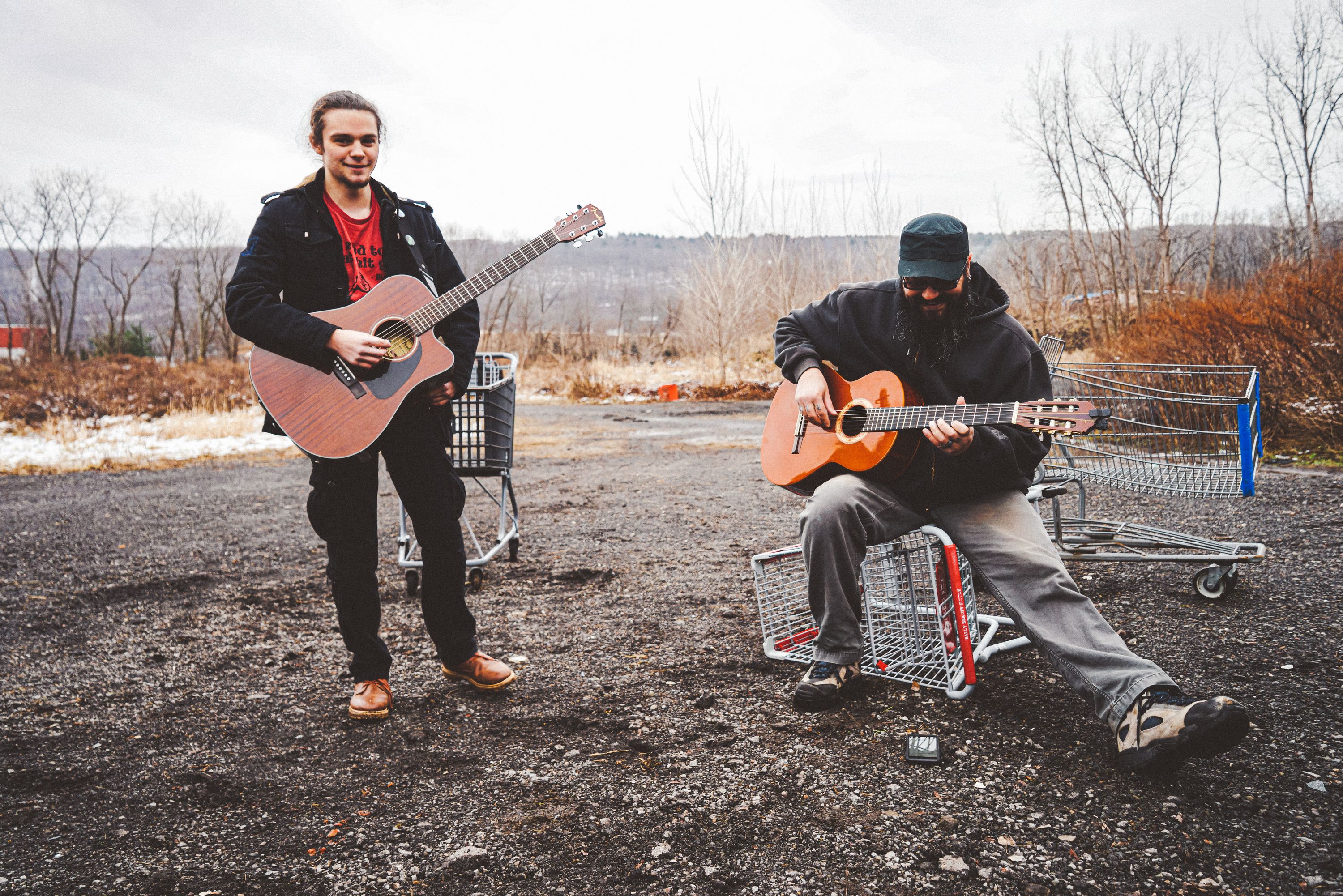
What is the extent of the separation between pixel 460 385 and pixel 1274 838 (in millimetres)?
2757

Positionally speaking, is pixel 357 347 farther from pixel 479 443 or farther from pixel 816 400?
pixel 479 443

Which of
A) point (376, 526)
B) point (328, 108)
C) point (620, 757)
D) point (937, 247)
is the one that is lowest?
point (620, 757)

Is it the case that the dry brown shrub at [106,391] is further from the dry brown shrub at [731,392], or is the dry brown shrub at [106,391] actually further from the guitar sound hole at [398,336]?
the guitar sound hole at [398,336]

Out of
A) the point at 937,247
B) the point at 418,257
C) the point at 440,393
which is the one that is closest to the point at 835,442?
the point at 937,247

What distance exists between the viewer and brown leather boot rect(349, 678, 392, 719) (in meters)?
2.85

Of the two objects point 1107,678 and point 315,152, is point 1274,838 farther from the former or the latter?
point 315,152

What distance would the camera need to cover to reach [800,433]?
10.6 feet

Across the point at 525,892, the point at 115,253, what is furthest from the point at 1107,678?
the point at 115,253

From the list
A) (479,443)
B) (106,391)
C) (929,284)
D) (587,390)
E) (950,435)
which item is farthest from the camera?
(587,390)

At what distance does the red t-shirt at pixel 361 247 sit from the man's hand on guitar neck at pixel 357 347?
22 cm

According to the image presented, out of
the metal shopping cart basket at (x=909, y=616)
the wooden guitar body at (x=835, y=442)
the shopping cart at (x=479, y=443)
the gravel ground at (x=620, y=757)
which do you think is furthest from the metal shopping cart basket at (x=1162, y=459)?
the shopping cart at (x=479, y=443)

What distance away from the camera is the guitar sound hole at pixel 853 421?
119 inches

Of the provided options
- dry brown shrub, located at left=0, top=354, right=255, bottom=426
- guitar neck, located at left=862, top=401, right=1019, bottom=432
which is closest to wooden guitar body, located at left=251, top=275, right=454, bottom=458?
guitar neck, located at left=862, top=401, right=1019, bottom=432

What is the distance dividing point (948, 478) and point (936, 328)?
594mm
